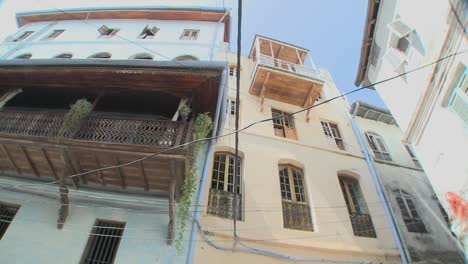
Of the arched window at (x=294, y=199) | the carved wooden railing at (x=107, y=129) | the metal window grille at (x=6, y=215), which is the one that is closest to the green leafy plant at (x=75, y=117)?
the carved wooden railing at (x=107, y=129)

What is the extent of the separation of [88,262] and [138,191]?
6.58 feet

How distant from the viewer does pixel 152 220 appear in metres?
6.72

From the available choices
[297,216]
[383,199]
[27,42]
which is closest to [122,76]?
[297,216]

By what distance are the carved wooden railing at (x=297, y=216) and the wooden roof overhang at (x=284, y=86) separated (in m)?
5.38

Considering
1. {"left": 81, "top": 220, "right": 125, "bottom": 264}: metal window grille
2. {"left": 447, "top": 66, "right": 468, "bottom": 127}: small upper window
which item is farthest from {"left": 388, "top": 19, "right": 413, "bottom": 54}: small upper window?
{"left": 81, "top": 220, "right": 125, "bottom": 264}: metal window grille

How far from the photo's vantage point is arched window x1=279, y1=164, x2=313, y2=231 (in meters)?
8.05

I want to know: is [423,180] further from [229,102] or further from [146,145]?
[146,145]

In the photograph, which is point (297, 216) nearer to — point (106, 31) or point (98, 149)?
point (98, 149)

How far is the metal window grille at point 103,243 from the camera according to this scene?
6.30 meters

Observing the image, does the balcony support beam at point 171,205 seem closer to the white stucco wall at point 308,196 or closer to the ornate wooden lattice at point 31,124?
the white stucco wall at point 308,196

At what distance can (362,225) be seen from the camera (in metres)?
8.67

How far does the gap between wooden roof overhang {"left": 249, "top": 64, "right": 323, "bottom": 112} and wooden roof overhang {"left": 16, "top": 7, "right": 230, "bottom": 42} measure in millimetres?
5062

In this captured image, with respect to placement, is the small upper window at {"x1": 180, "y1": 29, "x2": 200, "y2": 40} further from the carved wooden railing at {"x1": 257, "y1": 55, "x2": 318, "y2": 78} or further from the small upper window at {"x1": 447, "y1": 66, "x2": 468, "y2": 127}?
Result: the small upper window at {"x1": 447, "y1": 66, "x2": 468, "y2": 127}

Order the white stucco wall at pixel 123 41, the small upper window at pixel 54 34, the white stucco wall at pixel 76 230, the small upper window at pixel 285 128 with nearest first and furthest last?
the white stucco wall at pixel 76 230
the small upper window at pixel 285 128
the white stucco wall at pixel 123 41
the small upper window at pixel 54 34
